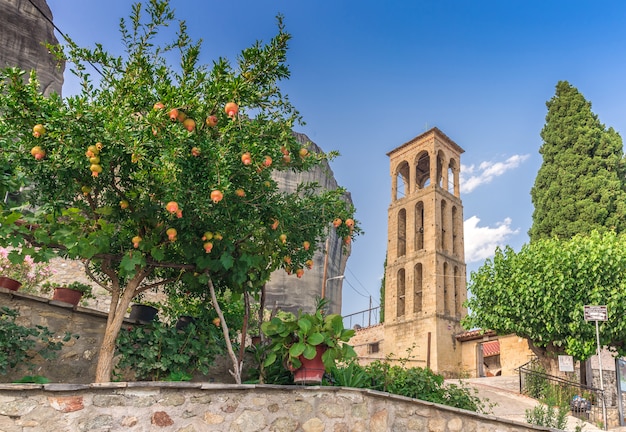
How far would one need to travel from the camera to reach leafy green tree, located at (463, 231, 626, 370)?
46.7 feet

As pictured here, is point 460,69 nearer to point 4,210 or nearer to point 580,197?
point 4,210

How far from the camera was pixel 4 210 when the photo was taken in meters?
5.34

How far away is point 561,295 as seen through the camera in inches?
575

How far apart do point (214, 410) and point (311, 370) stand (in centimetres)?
121

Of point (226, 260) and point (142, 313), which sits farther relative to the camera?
point (142, 313)

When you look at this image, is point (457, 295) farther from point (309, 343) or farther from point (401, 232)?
point (309, 343)

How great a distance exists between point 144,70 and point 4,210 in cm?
215

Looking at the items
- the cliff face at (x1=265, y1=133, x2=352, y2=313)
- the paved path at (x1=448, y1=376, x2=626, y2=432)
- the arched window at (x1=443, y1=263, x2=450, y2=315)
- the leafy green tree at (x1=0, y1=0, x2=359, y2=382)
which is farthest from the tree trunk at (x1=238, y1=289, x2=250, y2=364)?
the arched window at (x1=443, y1=263, x2=450, y2=315)

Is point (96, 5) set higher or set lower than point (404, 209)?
lower

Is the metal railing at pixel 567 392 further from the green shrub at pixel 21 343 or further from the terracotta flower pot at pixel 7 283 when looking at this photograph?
the terracotta flower pot at pixel 7 283

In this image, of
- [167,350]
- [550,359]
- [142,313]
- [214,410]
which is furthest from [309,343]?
[550,359]

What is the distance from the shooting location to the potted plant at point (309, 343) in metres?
5.77

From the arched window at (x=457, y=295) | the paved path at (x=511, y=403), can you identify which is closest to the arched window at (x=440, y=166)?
the arched window at (x=457, y=295)

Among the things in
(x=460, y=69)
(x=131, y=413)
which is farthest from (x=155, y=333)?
(x=460, y=69)
